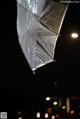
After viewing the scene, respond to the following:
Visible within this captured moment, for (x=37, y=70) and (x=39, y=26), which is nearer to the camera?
(x=39, y=26)

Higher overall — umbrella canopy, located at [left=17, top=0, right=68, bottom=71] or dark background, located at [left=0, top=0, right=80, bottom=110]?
dark background, located at [left=0, top=0, right=80, bottom=110]

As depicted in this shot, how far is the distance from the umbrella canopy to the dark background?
2595 mm

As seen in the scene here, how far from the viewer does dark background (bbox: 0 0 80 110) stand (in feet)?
21.7

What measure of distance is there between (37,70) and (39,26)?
884 cm

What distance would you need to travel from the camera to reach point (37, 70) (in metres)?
11.7

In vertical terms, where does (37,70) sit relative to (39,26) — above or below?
above

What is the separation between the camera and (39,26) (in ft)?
9.63

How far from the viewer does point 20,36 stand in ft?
9.77

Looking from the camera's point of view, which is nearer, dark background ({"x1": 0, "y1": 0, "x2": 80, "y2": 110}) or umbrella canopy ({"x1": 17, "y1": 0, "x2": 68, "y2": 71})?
umbrella canopy ({"x1": 17, "y1": 0, "x2": 68, "y2": 71})

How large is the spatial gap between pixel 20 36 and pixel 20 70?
7.79 metres

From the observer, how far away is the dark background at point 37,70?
6.60 metres

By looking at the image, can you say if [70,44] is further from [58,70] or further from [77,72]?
[77,72]

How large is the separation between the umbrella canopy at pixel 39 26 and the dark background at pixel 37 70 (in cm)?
259

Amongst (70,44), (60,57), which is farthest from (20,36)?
(60,57)
